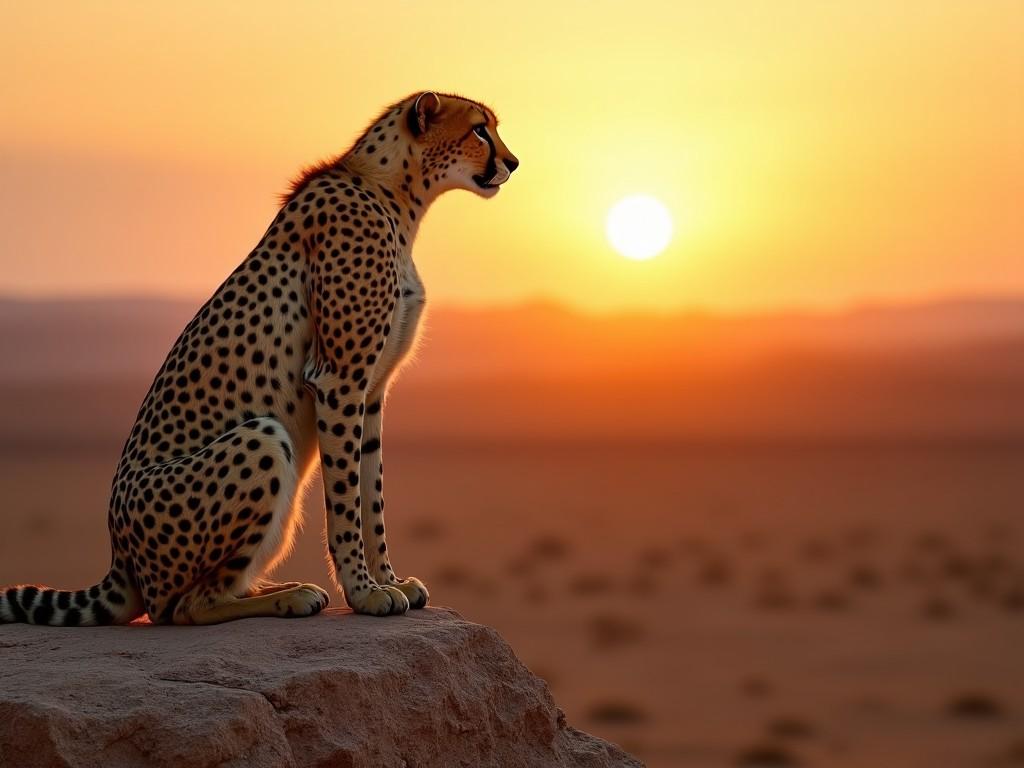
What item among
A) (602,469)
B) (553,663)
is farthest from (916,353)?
(553,663)

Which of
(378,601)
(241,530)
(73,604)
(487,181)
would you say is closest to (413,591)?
(378,601)

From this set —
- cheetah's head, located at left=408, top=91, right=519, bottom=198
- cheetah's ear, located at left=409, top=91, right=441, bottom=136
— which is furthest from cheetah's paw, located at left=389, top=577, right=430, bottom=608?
cheetah's ear, located at left=409, top=91, right=441, bottom=136

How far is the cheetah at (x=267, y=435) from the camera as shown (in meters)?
6.65

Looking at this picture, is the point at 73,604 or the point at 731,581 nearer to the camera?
the point at 73,604

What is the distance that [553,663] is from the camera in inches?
1072

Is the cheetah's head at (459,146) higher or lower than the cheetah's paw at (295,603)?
higher

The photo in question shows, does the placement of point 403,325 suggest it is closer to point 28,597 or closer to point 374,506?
point 374,506

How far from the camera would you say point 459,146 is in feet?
24.6

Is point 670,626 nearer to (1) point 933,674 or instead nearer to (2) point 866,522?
(1) point 933,674

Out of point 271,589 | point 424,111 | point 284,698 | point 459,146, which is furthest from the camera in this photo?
point 459,146

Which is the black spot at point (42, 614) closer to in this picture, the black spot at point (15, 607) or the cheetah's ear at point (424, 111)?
the black spot at point (15, 607)

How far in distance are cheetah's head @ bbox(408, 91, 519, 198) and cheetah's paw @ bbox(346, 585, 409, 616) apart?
75.7 inches

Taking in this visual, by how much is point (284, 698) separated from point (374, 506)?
1.64 metres

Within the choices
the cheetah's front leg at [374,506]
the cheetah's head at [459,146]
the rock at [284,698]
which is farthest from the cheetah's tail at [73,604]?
the cheetah's head at [459,146]
